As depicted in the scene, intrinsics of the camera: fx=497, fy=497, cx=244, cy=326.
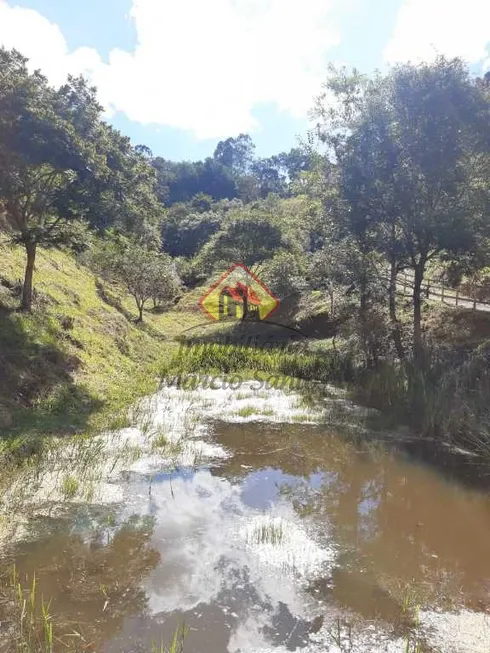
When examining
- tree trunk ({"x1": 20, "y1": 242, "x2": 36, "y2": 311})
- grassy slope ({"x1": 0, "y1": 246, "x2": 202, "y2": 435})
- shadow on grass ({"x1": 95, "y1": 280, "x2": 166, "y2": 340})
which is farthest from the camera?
shadow on grass ({"x1": 95, "y1": 280, "x2": 166, "y2": 340})

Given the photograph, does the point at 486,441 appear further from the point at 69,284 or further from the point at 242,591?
the point at 69,284

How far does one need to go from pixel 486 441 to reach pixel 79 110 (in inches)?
483

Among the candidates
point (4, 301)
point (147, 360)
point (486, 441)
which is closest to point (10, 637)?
point (486, 441)

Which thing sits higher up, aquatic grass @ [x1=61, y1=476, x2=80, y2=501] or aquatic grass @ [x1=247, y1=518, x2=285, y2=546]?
aquatic grass @ [x1=247, y1=518, x2=285, y2=546]

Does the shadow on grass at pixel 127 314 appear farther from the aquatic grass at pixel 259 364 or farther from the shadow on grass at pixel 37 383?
the shadow on grass at pixel 37 383

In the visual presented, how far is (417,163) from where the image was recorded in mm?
13891

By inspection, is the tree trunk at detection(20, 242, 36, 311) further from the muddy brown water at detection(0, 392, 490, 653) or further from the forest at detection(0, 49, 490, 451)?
the muddy brown water at detection(0, 392, 490, 653)

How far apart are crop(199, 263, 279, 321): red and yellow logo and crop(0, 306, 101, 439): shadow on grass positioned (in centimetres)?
1967

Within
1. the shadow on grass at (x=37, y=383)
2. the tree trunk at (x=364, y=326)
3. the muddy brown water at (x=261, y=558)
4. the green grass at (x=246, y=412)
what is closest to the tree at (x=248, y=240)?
the tree trunk at (x=364, y=326)

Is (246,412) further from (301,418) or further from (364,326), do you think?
(364,326)

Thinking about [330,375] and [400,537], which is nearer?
[400,537]

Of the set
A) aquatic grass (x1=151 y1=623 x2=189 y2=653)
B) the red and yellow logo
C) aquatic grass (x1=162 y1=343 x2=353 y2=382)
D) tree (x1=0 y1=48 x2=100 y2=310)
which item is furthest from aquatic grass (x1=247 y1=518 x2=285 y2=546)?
the red and yellow logo

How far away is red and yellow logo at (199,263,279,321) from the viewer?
105ft

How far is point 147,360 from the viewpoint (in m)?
17.8
